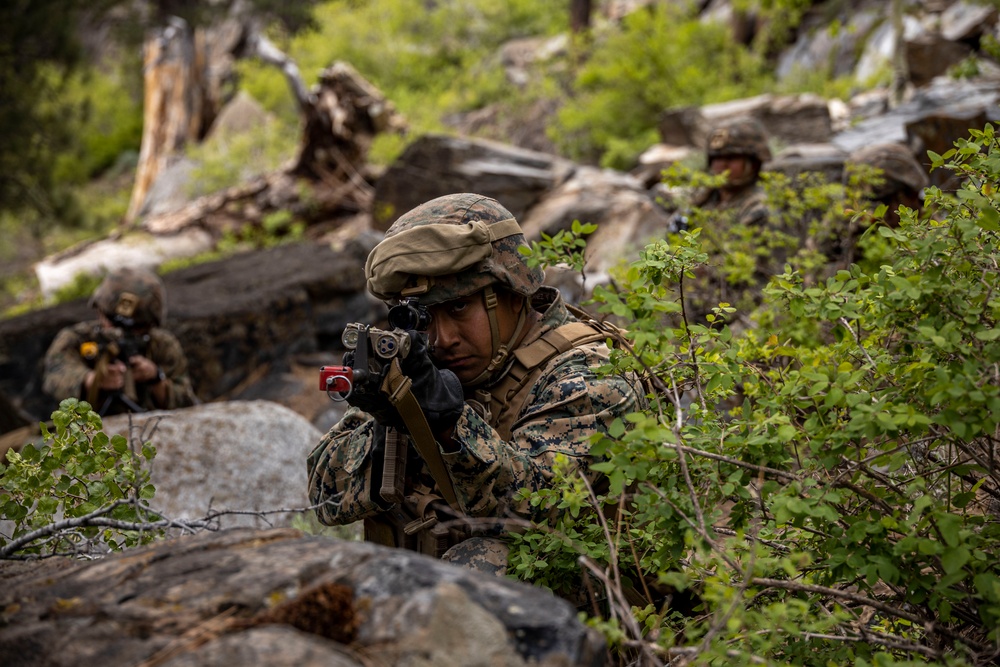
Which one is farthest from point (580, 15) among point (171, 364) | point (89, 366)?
point (89, 366)

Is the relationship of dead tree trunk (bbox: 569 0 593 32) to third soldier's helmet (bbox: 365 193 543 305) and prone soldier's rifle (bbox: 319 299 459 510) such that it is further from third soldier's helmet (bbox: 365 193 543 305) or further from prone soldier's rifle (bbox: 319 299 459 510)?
prone soldier's rifle (bbox: 319 299 459 510)

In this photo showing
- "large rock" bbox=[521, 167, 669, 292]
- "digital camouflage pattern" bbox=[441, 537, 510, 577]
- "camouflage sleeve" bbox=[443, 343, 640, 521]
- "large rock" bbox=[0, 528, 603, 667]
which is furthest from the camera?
"large rock" bbox=[521, 167, 669, 292]

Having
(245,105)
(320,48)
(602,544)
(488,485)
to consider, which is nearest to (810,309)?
(602,544)

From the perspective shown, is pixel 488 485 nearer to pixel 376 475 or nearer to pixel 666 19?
pixel 376 475

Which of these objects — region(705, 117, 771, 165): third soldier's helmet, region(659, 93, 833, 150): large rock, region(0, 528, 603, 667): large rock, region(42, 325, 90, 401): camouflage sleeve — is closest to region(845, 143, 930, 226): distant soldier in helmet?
region(705, 117, 771, 165): third soldier's helmet

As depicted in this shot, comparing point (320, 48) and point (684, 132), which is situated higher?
point (320, 48)

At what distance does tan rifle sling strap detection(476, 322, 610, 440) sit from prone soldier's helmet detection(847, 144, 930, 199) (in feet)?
14.7

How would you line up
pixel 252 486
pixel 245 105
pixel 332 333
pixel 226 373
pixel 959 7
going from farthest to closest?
pixel 245 105, pixel 959 7, pixel 332 333, pixel 226 373, pixel 252 486

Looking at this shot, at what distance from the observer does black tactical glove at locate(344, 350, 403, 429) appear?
250cm

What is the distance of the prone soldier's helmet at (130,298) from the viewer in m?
5.88

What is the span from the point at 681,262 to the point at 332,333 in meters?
7.59

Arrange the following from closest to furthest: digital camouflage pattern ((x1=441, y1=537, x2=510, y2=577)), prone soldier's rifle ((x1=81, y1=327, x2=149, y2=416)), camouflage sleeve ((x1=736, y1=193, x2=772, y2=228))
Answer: digital camouflage pattern ((x1=441, y1=537, x2=510, y2=577)) < prone soldier's rifle ((x1=81, y1=327, x2=149, y2=416)) < camouflage sleeve ((x1=736, y1=193, x2=772, y2=228))

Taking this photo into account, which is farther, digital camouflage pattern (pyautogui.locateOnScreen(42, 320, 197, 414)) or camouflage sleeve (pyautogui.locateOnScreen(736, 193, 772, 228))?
camouflage sleeve (pyautogui.locateOnScreen(736, 193, 772, 228))

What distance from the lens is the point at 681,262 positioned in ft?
8.66
